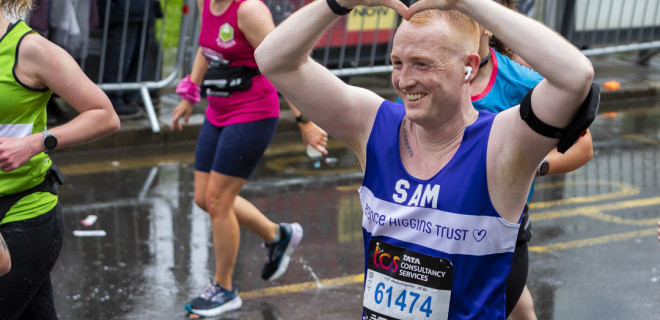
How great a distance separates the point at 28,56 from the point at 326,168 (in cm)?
505

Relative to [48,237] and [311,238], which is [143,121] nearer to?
[311,238]

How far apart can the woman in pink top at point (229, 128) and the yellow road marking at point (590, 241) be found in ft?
6.30

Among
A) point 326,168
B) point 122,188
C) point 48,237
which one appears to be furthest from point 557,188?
point 48,237

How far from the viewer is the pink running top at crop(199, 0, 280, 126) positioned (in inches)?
205

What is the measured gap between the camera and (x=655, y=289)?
5723 millimetres

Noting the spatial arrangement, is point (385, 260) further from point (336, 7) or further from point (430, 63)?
point (336, 7)

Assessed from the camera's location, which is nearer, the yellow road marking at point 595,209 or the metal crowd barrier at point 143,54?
the yellow road marking at point 595,209

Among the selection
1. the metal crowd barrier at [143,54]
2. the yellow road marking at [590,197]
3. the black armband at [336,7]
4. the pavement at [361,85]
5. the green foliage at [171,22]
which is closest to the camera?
the black armband at [336,7]

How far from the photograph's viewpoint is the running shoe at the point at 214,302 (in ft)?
17.2

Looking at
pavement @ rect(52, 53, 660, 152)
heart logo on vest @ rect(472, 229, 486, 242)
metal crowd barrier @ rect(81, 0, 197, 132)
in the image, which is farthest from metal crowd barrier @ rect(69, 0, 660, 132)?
heart logo on vest @ rect(472, 229, 486, 242)

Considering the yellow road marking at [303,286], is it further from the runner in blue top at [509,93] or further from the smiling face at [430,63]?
the smiling face at [430,63]

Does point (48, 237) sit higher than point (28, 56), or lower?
lower

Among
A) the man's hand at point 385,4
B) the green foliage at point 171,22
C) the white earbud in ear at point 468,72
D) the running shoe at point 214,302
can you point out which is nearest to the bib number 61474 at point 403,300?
the white earbud in ear at point 468,72

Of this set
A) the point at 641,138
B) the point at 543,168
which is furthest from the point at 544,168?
the point at 641,138
